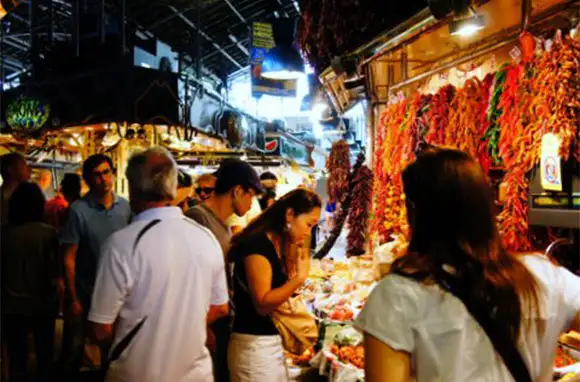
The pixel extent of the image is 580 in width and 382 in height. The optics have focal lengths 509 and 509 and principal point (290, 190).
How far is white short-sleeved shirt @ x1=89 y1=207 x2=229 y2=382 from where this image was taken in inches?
100

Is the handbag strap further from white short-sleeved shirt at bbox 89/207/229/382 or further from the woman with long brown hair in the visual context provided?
white short-sleeved shirt at bbox 89/207/229/382

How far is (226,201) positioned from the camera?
3812mm

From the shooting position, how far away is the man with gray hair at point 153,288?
8.36ft

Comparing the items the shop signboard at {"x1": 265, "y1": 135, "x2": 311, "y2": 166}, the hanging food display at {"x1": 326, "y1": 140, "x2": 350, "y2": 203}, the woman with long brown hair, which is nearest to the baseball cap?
the woman with long brown hair

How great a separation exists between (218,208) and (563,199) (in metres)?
2.40

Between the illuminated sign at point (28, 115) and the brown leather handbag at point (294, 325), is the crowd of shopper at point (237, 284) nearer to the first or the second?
the brown leather handbag at point (294, 325)

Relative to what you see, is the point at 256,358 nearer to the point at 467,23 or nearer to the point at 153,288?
the point at 153,288

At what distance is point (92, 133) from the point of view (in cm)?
1109

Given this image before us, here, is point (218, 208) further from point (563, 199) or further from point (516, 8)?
point (516, 8)

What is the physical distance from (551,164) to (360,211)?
14.9 feet

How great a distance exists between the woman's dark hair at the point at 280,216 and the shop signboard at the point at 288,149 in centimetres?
1263

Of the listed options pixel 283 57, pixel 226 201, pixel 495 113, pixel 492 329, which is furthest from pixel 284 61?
pixel 492 329

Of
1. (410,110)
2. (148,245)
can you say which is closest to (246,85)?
(410,110)

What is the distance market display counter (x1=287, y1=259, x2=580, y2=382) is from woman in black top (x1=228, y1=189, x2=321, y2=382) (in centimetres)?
51
